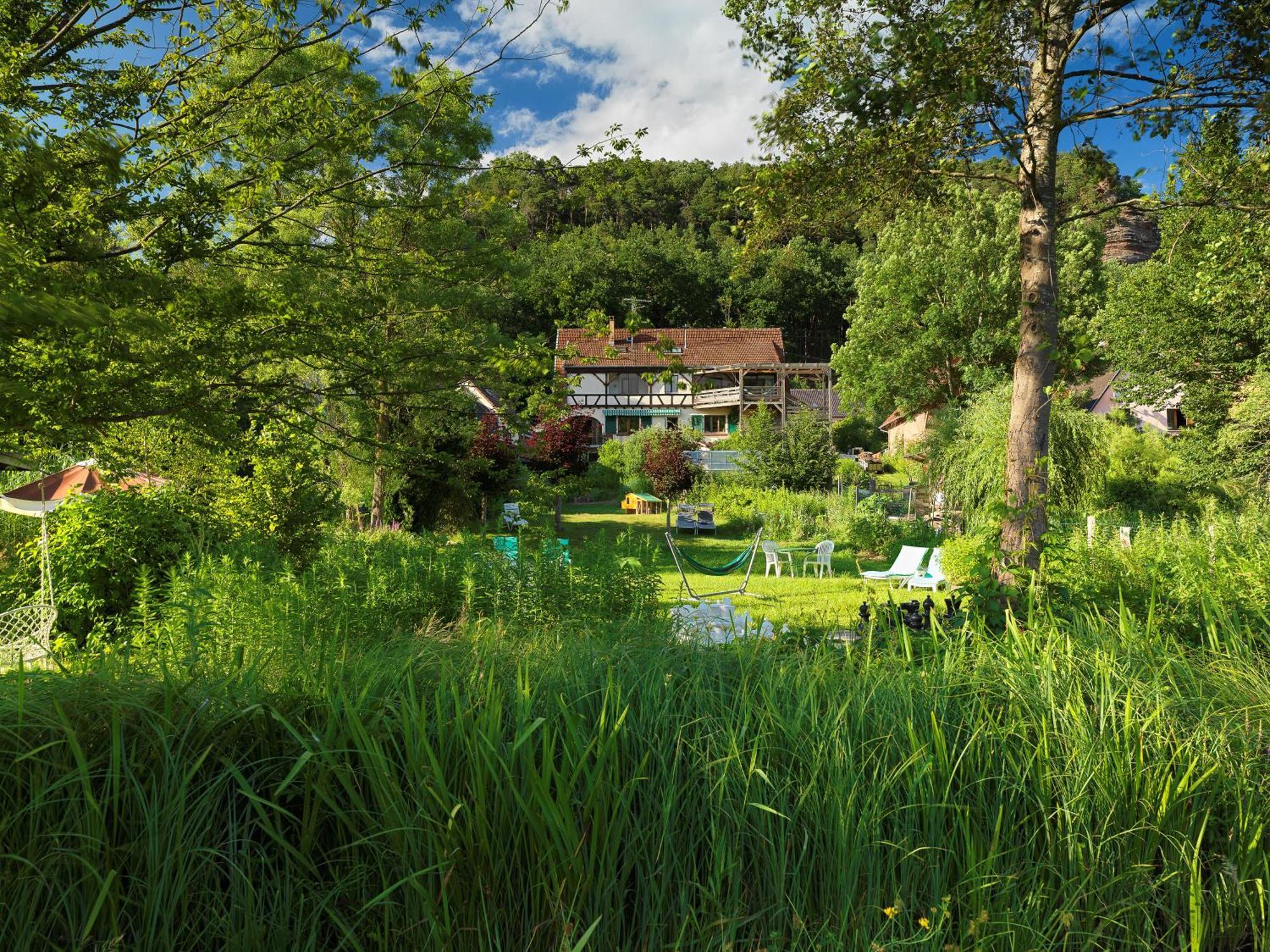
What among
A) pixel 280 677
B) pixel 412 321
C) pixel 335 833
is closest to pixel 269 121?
pixel 280 677

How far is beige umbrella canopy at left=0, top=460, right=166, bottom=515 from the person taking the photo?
6.28 metres

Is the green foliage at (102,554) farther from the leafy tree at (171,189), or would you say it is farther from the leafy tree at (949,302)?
the leafy tree at (949,302)

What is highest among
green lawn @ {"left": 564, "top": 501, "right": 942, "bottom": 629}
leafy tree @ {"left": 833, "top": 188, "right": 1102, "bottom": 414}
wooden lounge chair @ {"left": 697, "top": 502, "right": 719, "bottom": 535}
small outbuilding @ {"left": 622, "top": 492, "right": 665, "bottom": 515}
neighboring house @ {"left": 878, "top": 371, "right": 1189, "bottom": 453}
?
leafy tree @ {"left": 833, "top": 188, "right": 1102, "bottom": 414}

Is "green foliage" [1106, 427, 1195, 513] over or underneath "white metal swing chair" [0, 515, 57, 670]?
over

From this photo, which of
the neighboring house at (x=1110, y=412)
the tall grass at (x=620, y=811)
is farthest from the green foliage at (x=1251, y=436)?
the tall grass at (x=620, y=811)

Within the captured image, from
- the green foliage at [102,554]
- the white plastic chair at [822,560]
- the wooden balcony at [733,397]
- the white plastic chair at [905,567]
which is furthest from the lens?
the wooden balcony at [733,397]

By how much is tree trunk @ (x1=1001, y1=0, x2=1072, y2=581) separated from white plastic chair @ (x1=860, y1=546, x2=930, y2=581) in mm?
6624

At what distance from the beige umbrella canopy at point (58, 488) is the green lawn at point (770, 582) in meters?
4.70

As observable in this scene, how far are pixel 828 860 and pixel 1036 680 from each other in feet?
3.76

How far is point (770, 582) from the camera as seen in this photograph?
11.7 meters

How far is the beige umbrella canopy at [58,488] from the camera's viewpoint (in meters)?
6.28

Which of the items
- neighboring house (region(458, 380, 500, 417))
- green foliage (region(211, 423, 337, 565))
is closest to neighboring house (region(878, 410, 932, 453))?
neighboring house (region(458, 380, 500, 417))

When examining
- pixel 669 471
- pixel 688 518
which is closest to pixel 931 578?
pixel 688 518

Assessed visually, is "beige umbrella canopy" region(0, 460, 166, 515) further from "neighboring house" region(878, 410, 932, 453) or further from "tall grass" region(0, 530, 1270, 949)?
"neighboring house" region(878, 410, 932, 453)
